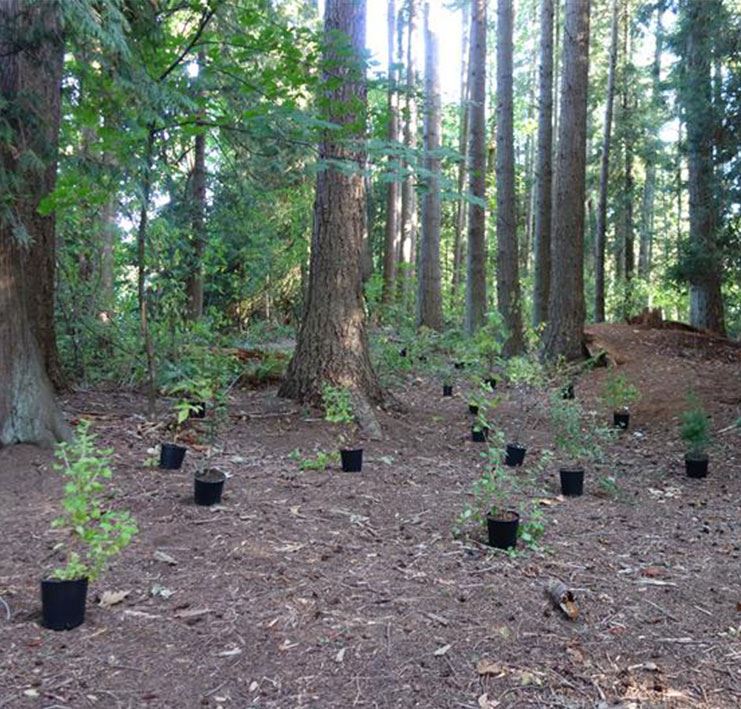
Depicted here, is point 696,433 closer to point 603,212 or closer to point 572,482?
point 572,482

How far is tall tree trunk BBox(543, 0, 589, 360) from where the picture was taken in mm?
10867

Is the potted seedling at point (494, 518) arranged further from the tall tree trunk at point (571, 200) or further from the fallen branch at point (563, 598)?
the tall tree trunk at point (571, 200)

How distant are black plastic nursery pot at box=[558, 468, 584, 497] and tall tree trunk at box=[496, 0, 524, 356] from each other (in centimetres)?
729

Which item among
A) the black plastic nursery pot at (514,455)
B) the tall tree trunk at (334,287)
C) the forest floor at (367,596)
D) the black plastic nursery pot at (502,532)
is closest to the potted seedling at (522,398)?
the black plastic nursery pot at (514,455)

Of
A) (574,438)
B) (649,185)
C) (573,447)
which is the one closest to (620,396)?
(574,438)

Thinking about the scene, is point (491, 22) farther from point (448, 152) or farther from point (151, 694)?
point (151, 694)

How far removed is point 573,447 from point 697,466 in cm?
112

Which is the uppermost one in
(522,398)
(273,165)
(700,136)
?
(700,136)

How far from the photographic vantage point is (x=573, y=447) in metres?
5.84

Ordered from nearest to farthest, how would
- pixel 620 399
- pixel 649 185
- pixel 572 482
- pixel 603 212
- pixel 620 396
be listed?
1. pixel 572 482
2. pixel 620 396
3. pixel 620 399
4. pixel 603 212
5. pixel 649 185

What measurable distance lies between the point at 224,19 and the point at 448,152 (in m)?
2.43

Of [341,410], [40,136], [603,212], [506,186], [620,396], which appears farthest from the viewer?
[603,212]

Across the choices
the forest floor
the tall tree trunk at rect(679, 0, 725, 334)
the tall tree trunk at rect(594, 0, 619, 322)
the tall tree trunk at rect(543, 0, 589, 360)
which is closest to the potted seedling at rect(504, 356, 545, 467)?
the forest floor

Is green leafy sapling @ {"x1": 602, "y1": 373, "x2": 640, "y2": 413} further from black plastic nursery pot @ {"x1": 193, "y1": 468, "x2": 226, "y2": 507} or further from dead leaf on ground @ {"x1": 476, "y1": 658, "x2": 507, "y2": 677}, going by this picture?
dead leaf on ground @ {"x1": 476, "y1": 658, "x2": 507, "y2": 677}
